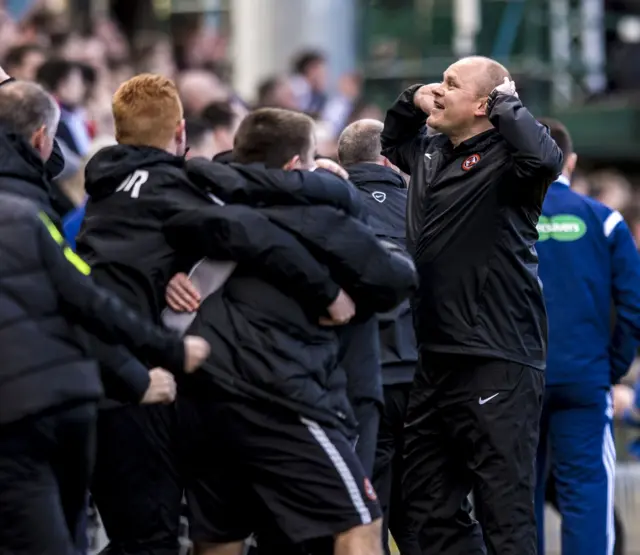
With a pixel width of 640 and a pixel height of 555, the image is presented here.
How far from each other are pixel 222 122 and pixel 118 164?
4.08 metres

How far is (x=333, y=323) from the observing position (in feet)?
21.4

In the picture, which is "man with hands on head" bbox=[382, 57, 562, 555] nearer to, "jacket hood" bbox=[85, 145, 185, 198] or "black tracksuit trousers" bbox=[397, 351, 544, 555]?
"black tracksuit trousers" bbox=[397, 351, 544, 555]

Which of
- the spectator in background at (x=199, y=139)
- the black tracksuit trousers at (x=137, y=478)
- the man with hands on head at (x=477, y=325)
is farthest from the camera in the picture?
the spectator in background at (x=199, y=139)

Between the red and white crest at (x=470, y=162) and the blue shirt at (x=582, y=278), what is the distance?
4.74ft

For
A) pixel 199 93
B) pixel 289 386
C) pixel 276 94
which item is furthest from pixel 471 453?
pixel 276 94

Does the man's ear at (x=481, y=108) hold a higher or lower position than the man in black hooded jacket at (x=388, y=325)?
higher

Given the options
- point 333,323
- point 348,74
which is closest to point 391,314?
point 333,323

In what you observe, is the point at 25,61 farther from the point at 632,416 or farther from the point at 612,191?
the point at 612,191

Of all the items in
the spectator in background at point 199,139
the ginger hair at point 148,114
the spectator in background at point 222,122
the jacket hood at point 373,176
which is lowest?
the spectator in background at point 222,122

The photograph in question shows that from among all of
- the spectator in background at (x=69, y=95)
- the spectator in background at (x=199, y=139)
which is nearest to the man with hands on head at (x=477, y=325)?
the spectator in background at (x=199, y=139)

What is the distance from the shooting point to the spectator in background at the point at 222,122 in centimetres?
1046

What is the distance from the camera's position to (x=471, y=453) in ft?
23.9

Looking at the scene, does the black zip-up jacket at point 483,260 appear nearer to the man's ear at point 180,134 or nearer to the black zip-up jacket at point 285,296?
the black zip-up jacket at point 285,296

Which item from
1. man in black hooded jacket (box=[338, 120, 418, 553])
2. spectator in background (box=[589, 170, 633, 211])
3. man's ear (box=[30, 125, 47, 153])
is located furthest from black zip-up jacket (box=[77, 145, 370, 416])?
spectator in background (box=[589, 170, 633, 211])
